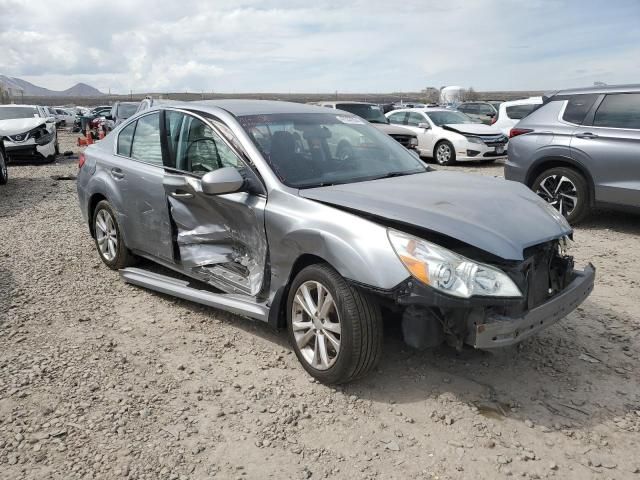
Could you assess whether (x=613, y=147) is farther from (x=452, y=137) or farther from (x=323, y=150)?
(x=452, y=137)

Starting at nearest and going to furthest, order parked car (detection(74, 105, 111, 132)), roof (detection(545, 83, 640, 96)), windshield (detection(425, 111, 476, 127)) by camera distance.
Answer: roof (detection(545, 83, 640, 96)), windshield (detection(425, 111, 476, 127)), parked car (detection(74, 105, 111, 132))

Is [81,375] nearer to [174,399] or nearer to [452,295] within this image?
[174,399]

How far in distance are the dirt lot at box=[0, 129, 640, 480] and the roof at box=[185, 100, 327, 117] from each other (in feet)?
5.32

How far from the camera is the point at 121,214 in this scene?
498cm

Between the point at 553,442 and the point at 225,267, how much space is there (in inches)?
94.1

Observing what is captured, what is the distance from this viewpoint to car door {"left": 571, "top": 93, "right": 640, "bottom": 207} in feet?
21.1

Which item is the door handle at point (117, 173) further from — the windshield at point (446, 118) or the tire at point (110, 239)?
the windshield at point (446, 118)

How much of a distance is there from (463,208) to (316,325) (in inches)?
43.3

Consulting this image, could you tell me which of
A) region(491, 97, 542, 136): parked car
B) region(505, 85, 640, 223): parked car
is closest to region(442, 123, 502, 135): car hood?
region(491, 97, 542, 136): parked car

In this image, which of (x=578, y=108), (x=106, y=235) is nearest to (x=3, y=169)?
(x=106, y=235)

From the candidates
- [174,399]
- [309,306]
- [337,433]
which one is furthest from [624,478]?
[174,399]

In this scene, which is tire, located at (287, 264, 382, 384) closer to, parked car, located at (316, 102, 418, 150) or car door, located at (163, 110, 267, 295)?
car door, located at (163, 110, 267, 295)

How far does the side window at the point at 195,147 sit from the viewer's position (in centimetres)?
396

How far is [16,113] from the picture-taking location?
15562mm
